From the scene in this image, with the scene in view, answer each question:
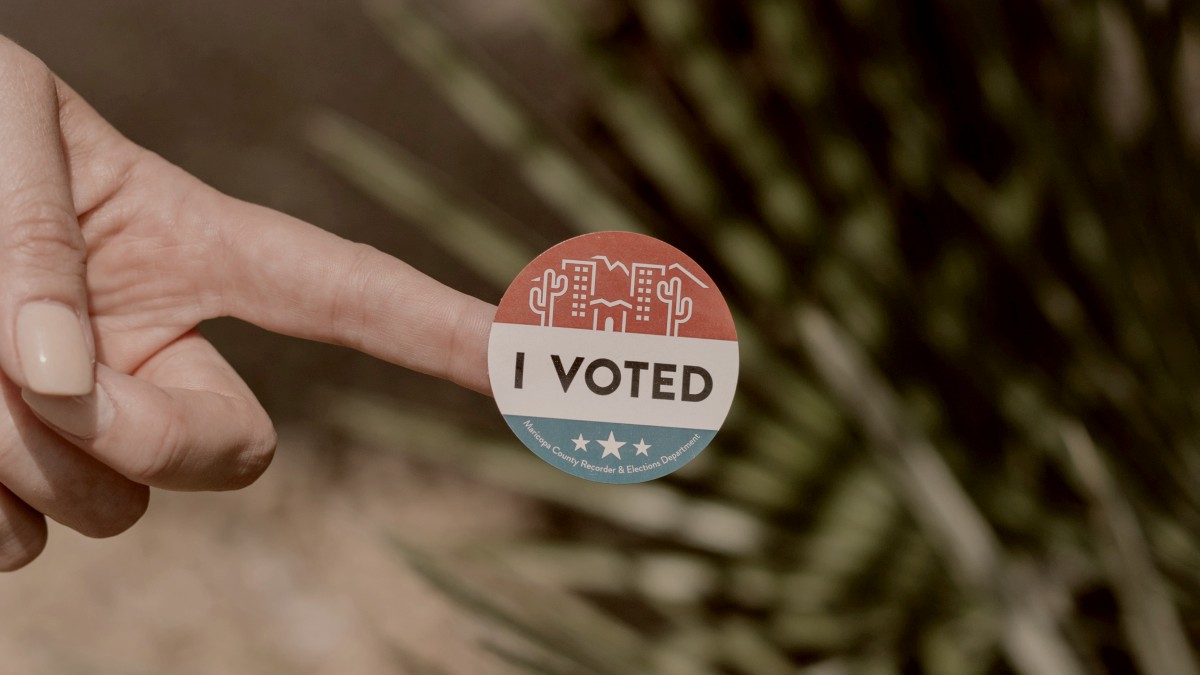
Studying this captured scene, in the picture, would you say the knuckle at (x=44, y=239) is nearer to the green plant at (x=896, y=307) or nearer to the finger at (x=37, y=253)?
the finger at (x=37, y=253)

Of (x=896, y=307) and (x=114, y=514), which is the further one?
(x=896, y=307)

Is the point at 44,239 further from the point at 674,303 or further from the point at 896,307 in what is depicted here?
the point at 896,307

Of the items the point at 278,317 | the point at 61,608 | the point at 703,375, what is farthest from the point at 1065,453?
the point at 61,608

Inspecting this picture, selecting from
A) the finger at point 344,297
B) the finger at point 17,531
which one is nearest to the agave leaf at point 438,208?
the finger at point 344,297

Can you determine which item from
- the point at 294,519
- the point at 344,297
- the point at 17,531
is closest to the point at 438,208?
the point at 344,297

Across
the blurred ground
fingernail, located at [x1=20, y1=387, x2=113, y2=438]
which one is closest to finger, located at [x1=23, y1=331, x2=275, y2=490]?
fingernail, located at [x1=20, y1=387, x2=113, y2=438]

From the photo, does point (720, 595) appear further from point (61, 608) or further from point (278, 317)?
point (61, 608)

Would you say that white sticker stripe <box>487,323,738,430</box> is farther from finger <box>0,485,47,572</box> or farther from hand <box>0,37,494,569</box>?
finger <box>0,485,47,572</box>
